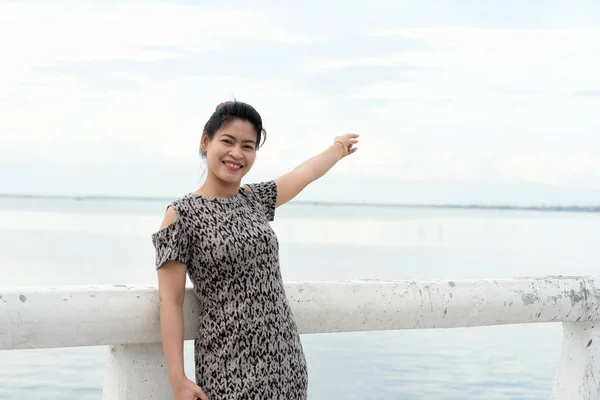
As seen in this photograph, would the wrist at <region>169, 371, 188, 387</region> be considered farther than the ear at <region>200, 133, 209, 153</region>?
No

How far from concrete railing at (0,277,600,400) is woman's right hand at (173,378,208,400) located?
103 mm

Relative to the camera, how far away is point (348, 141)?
10.1ft

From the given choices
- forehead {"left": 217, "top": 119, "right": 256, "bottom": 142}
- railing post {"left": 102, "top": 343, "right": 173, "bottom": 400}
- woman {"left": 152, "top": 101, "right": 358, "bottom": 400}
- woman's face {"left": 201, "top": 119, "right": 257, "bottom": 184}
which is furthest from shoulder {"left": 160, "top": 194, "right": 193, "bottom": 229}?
railing post {"left": 102, "top": 343, "right": 173, "bottom": 400}

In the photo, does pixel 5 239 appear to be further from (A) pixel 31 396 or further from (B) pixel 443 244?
(A) pixel 31 396

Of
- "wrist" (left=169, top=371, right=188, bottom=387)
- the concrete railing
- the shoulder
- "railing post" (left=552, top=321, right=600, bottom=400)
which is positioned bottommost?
"railing post" (left=552, top=321, right=600, bottom=400)

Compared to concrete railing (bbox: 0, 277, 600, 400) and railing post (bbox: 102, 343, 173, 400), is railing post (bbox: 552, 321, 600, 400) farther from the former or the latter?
railing post (bbox: 102, 343, 173, 400)

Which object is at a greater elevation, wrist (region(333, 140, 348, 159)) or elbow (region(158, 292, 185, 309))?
wrist (region(333, 140, 348, 159))

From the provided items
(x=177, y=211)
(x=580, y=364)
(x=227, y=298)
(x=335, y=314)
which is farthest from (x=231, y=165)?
(x=580, y=364)

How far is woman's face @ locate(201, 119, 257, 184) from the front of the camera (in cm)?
248

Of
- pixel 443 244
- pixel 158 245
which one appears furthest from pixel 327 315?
pixel 443 244

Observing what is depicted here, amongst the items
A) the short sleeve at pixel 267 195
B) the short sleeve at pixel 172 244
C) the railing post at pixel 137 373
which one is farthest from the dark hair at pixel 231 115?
the railing post at pixel 137 373

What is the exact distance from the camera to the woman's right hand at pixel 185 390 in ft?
7.49

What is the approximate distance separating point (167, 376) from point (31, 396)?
4180 mm

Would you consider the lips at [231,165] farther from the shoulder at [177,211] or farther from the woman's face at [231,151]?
the shoulder at [177,211]
